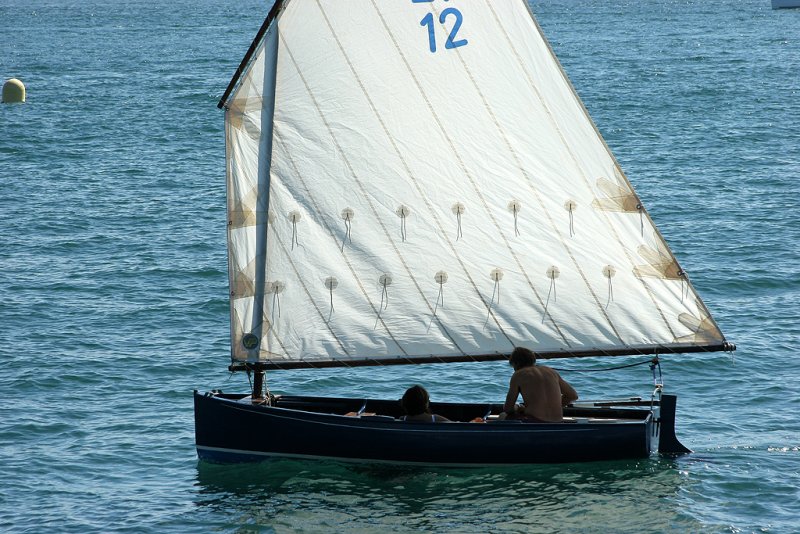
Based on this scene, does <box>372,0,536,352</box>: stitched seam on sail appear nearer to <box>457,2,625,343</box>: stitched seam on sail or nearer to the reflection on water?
<box>457,2,625,343</box>: stitched seam on sail

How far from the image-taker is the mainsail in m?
19.0

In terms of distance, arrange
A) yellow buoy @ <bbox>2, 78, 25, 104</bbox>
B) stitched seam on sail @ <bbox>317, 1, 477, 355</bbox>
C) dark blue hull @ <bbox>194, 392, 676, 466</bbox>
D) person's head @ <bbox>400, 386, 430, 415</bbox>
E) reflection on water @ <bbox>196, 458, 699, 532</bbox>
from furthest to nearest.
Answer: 1. yellow buoy @ <bbox>2, 78, 25, 104</bbox>
2. person's head @ <bbox>400, 386, 430, 415</bbox>
3. dark blue hull @ <bbox>194, 392, 676, 466</bbox>
4. stitched seam on sail @ <bbox>317, 1, 477, 355</bbox>
5. reflection on water @ <bbox>196, 458, 699, 532</bbox>

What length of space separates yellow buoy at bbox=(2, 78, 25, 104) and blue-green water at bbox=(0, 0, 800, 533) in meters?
0.77

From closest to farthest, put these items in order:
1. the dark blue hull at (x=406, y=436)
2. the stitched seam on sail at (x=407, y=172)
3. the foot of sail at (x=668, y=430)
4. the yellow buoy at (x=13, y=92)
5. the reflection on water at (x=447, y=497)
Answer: the reflection on water at (x=447, y=497)
the stitched seam on sail at (x=407, y=172)
the dark blue hull at (x=406, y=436)
the foot of sail at (x=668, y=430)
the yellow buoy at (x=13, y=92)

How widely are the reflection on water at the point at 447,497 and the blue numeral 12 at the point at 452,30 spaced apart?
259 inches

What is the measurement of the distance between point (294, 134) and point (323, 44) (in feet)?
4.66

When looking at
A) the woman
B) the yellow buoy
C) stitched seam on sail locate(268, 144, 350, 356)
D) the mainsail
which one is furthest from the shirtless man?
the yellow buoy

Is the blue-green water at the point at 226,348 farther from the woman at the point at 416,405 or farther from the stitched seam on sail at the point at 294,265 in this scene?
the stitched seam on sail at the point at 294,265

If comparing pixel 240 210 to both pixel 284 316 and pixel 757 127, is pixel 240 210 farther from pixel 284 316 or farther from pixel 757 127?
pixel 757 127

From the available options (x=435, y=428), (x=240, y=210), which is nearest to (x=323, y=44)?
(x=240, y=210)

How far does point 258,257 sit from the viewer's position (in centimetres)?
1936

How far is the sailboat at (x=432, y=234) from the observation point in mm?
19016

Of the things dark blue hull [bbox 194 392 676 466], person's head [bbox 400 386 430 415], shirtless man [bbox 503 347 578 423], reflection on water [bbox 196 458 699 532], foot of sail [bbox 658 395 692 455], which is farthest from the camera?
foot of sail [bbox 658 395 692 455]

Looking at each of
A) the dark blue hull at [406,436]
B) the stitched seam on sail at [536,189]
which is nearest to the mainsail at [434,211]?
the stitched seam on sail at [536,189]
